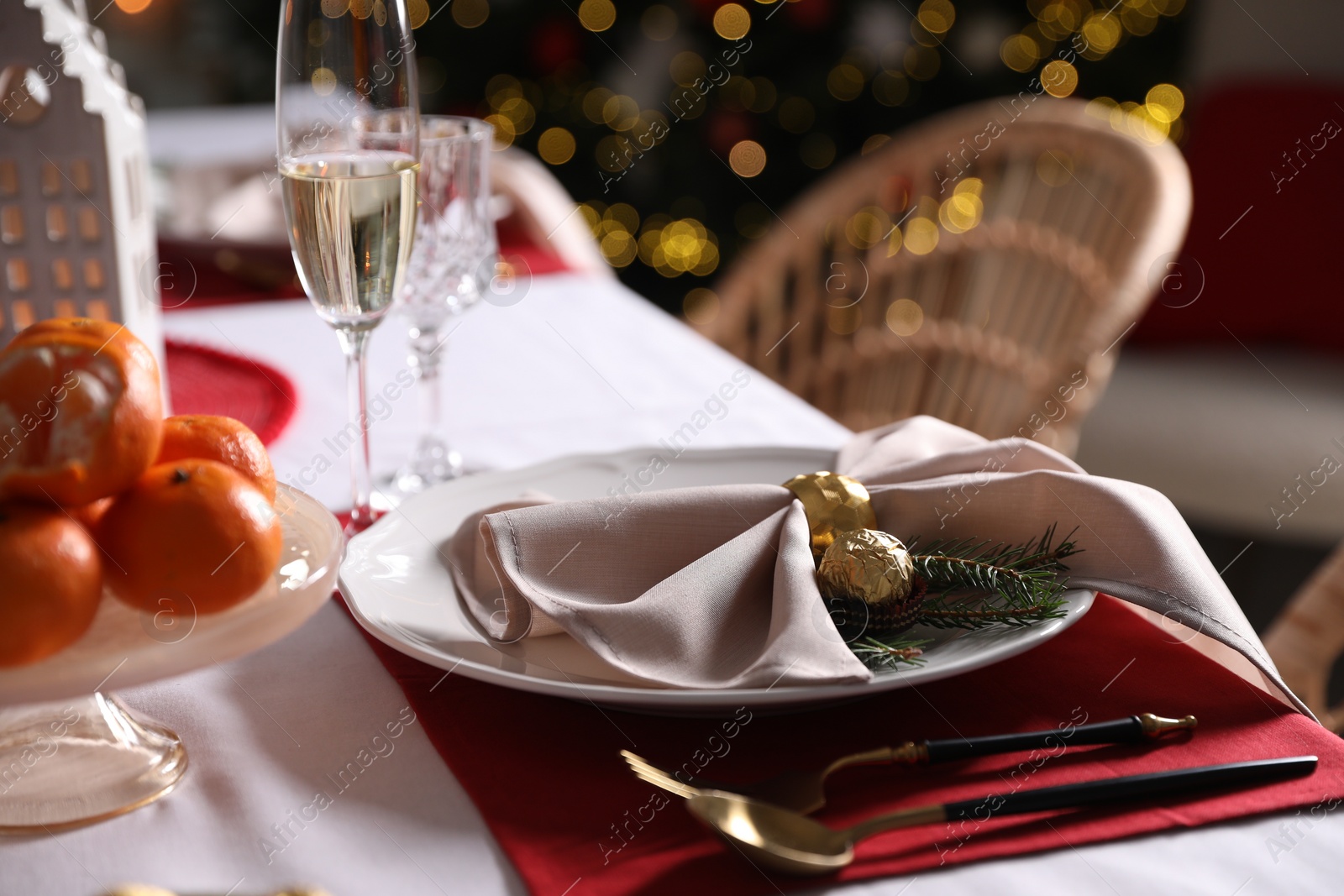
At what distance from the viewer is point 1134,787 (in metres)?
0.45

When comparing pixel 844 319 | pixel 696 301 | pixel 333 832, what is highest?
pixel 333 832

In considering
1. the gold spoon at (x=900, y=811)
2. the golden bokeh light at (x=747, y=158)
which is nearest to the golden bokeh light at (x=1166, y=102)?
the golden bokeh light at (x=747, y=158)

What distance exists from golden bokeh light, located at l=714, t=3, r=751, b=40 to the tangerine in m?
2.78

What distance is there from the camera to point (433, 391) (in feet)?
2.70

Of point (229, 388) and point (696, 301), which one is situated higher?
point (229, 388)

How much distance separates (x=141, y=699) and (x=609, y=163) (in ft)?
9.16

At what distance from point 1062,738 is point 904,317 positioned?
1103 mm

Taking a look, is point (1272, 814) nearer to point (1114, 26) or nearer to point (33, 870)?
point (33, 870)

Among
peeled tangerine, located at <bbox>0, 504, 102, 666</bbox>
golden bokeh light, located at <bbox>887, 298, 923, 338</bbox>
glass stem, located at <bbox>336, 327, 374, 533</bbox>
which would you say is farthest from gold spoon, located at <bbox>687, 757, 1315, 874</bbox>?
golden bokeh light, located at <bbox>887, 298, 923, 338</bbox>

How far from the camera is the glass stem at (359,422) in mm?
704

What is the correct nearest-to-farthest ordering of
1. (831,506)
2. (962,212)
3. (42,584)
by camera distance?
(42,584) < (831,506) < (962,212)

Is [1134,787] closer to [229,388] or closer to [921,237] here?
[229,388]

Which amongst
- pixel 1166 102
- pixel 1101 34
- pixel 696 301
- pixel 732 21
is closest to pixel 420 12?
pixel 732 21

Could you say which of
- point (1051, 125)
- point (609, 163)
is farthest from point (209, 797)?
point (609, 163)
